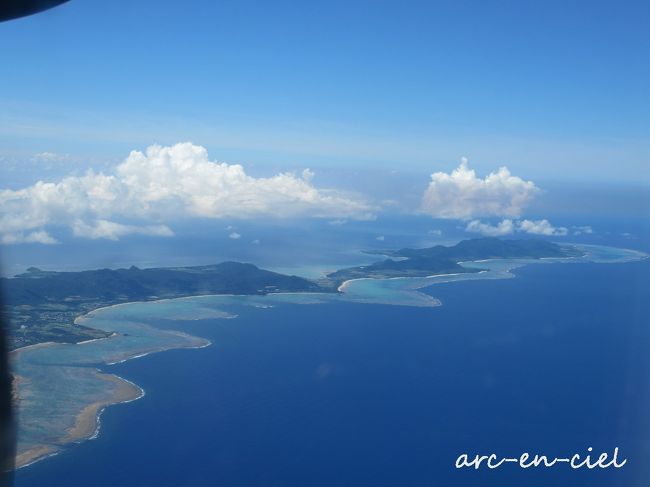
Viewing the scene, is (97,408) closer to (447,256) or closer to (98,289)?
(98,289)

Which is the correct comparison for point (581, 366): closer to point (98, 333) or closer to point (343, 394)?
point (343, 394)

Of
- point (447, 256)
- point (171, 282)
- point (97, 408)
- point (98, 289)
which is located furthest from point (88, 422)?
point (447, 256)

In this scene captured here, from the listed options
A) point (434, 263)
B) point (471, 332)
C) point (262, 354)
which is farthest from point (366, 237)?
point (262, 354)

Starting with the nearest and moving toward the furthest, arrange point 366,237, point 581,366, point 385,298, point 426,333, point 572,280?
point 581,366
point 426,333
point 385,298
point 572,280
point 366,237

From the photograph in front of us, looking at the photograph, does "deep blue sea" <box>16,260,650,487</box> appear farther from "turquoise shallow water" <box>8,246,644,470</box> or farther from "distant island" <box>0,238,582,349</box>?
"distant island" <box>0,238,582,349</box>

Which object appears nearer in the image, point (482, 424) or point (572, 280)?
point (482, 424)

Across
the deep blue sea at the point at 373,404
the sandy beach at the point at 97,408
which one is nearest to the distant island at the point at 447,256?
the deep blue sea at the point at 373,404

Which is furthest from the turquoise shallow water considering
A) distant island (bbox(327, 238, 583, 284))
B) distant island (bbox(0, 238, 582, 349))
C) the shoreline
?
distant island (bbox(327, 238, 583, 284))
